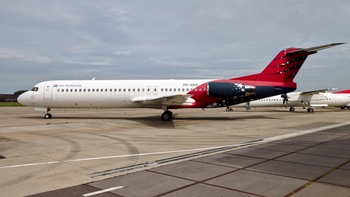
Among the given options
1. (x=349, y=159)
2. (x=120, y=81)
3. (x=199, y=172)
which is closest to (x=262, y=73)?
(x=120, y=81)

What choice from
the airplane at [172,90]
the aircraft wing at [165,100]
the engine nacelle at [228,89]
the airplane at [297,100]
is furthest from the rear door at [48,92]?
the airplane at [297,100]

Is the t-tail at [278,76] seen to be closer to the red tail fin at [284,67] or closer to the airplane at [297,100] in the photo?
the red tail fin at [284,67]

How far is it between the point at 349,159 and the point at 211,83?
45.9 ft

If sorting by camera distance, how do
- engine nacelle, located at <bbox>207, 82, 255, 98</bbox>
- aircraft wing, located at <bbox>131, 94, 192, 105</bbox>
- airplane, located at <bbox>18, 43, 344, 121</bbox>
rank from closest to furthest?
aircraft wing, located at <bbox>131, 94, 192, 105</bbox>, engine nacelle, located at <bbox>207, 82, 255, 98</bbox>, airplane, located at <bbox>18, 43, 344, 121</bbox>

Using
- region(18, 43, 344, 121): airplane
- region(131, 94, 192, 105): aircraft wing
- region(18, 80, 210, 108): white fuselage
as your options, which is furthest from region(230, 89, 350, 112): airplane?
region(131, 94, 192, 105): aircraft wing

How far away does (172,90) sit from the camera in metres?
22.0

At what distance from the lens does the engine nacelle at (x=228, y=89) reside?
2080 cm

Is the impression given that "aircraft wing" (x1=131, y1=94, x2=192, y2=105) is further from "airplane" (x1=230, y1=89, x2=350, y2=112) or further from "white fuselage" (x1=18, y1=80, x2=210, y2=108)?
"airplane" (x1=230, y1=89, x2=350, y2=112)

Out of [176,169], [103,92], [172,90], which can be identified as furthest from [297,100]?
[176,169]

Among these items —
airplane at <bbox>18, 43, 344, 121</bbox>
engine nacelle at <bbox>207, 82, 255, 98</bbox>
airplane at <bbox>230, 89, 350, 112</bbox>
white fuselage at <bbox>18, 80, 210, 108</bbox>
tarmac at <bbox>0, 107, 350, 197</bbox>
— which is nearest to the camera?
tarmac at <bbox>0, 107, 350, 197</bbox>

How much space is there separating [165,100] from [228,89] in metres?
4.81

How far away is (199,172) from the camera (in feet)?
20.3

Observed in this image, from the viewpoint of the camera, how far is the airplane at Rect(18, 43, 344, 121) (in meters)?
21.0

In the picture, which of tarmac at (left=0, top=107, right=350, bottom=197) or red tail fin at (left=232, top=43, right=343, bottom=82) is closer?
tarmac at (left=0, top=107, right=350, bottom=197)
